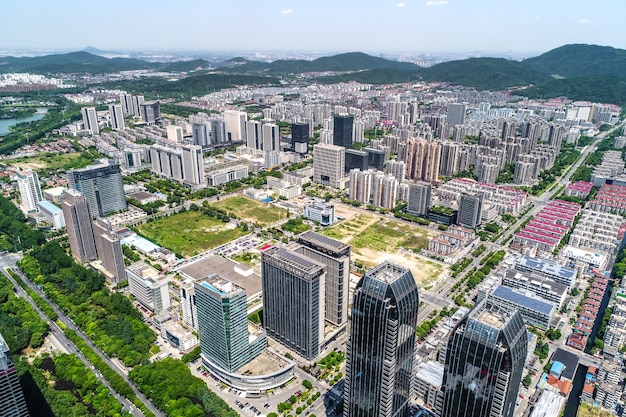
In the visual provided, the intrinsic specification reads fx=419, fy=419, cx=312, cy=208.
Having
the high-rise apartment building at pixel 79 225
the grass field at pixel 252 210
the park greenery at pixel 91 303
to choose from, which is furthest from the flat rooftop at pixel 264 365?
the grass field at pixel 252 210

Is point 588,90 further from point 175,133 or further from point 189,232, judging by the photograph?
point 189,232

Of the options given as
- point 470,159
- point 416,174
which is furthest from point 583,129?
point 416,174

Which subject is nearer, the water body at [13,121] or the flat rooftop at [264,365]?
the flat rooftop at [264,365]

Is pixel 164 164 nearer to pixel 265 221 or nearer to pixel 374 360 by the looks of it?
pixel 265 221

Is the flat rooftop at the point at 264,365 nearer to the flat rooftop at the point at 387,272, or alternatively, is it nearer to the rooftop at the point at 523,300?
the flat rooftop at the point at 387,272

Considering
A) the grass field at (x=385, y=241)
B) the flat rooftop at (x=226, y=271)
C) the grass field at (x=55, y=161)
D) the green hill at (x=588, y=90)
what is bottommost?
the grass field at (x=385, y=241)

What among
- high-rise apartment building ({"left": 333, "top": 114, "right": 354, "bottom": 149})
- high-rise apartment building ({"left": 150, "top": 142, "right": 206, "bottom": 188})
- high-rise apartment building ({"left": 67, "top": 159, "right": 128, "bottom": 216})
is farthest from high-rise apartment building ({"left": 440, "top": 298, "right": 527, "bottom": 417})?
high-rise apartment building ({"left": 333, "top": 114, "right": 354, "bottom": 149})
